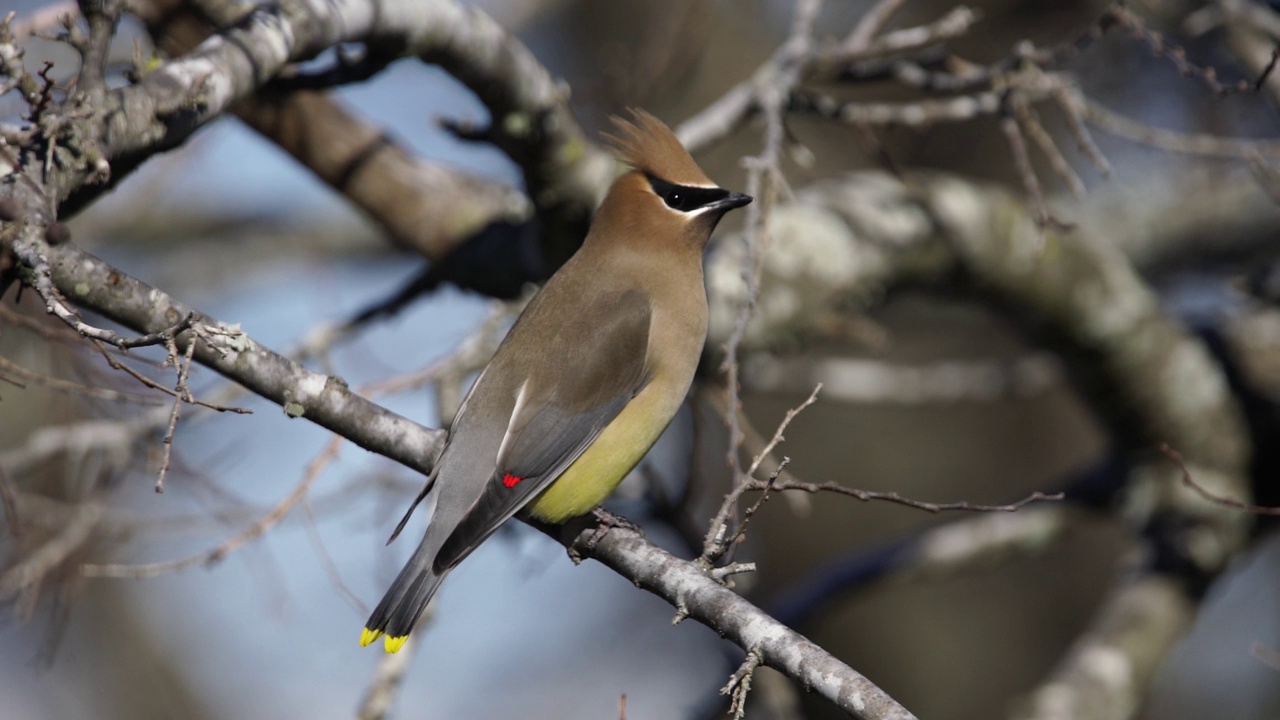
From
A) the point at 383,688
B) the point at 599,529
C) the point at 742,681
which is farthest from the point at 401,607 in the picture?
the point at 742,681

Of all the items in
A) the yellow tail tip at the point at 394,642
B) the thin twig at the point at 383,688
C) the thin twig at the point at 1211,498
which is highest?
the thin twig at the point at 1211,498

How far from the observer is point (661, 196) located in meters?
4.04

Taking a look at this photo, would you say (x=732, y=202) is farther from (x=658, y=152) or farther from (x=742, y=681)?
(x=742, y=681)

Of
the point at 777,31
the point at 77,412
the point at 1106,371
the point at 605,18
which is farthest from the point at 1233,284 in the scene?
the point at 605,18

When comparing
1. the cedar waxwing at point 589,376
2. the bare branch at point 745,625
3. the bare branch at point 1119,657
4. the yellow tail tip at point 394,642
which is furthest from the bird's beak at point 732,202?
the bare branch at point 1119,657

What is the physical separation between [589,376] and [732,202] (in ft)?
2.38

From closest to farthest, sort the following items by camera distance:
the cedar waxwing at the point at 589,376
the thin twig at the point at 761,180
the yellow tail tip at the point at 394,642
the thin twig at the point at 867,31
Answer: the thin twig at the point at 761,180 → the yellow tail tip at the point at 394,642 → the cedar waxwing at the point at 589,376 → the thin twig at the point at 867,31

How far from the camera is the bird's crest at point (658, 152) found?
13.0 feet

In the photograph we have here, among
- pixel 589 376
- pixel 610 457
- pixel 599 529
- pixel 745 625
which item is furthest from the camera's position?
pixel 589 376

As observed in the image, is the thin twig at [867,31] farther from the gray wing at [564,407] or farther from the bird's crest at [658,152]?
the gray wing at [564,407]

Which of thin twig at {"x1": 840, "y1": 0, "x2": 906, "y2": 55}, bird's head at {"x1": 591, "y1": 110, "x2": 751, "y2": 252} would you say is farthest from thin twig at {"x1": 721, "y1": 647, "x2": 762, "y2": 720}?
thin twig at {"x1": 840, "y1": 0, "x2": 906, "y2": 55}

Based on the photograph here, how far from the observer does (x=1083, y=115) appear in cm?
398

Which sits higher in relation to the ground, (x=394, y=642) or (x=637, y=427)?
(x=637, y=427)

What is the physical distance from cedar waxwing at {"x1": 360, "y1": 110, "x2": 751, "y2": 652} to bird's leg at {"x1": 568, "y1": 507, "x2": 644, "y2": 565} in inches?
4.2
